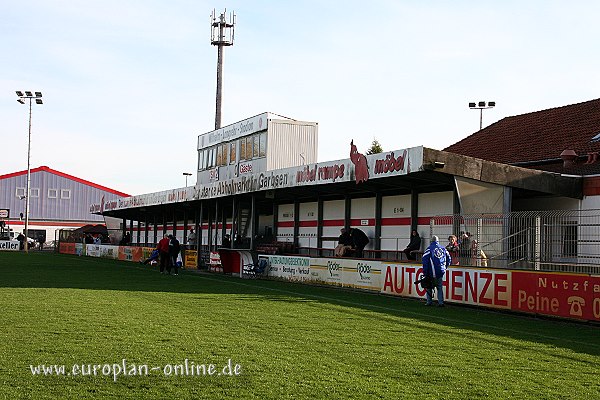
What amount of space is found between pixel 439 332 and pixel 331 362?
413cm

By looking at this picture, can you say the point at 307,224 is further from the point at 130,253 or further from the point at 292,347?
the point at 292,347

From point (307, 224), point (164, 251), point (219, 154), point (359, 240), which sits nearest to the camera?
point (359, 240)

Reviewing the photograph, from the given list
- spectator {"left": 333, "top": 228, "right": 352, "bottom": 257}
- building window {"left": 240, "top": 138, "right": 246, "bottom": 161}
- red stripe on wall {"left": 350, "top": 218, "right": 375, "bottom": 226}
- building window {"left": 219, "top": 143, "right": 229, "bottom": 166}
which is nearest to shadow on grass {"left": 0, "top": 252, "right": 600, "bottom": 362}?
spectator {"left": 333, "top": 228, "right": 352, "bottom": 257}

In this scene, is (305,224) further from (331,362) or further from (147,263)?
(331,362)

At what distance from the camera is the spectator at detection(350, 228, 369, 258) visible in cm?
2828

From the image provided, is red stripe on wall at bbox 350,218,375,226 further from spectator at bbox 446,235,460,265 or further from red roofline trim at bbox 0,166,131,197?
red roofline trim at bbox 0,166,131,197

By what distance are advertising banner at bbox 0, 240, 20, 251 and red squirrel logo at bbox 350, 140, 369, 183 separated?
41859mm

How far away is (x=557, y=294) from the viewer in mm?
16422

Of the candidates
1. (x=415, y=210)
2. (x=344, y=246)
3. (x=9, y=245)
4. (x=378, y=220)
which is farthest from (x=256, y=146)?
(x=9, y=245)

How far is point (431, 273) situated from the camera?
18625 mm

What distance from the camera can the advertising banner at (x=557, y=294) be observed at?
616 inches

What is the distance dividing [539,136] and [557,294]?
16.4 metres

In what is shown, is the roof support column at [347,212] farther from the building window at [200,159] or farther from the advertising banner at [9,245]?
the advertising banner at [9,245]

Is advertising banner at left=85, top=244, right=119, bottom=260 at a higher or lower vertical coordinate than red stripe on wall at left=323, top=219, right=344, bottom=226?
lower
